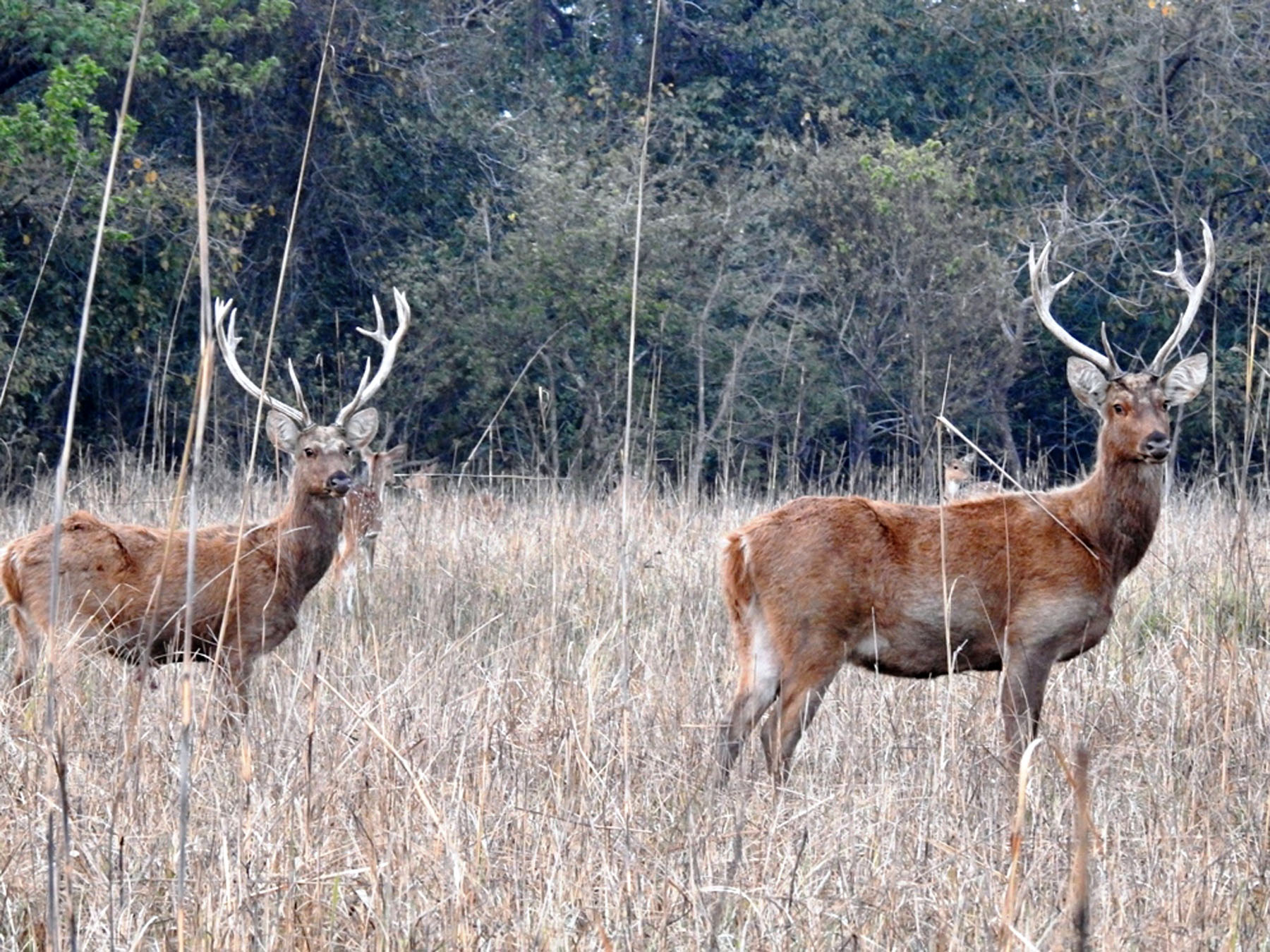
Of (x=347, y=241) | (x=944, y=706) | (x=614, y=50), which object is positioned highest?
(x=614, y=50)

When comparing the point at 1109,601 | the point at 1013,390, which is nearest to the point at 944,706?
the point at 1109,601

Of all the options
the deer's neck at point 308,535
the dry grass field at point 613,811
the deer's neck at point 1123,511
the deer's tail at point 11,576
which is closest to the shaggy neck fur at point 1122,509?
the deer's neck at point 1123,511

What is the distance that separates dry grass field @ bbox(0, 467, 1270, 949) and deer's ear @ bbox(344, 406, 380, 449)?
1437mm

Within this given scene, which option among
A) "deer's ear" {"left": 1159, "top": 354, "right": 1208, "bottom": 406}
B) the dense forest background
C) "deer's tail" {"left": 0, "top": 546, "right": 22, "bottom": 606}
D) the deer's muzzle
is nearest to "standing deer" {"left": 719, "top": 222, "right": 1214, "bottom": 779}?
"deer's ear" {"left": 1159, "top": 354, "right": 1208, "bottom": 406}

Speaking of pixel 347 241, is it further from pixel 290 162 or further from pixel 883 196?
pixel 883 196

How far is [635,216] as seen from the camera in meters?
17.4

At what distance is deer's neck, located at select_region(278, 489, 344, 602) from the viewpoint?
22.8 ft

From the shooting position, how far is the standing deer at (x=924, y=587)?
18.3ft

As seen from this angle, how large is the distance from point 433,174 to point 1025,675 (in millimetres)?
14856

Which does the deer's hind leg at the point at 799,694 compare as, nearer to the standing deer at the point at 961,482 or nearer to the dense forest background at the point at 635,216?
the standing deer at the point at 961,482

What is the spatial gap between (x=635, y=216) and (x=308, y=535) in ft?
35.4

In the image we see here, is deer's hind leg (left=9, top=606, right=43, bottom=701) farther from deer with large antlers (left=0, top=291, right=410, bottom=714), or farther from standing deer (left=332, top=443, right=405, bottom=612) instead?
standing deer (left=332, top=443, right=405, bottom=612)

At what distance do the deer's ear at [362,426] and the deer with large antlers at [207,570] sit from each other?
0.36m

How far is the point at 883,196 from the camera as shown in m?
19.6
